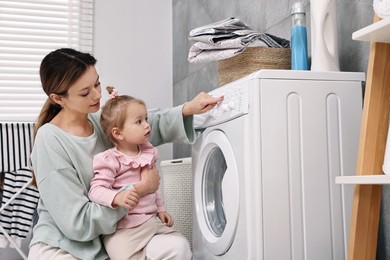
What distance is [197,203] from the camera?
2.20 m

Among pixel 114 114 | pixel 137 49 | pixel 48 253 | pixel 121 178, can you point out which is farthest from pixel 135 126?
Answer: pixel 137 49

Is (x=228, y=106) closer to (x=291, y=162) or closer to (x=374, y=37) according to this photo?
(x=291, y=162)

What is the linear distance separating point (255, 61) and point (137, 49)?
2.01 metres

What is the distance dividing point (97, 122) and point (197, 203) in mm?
551

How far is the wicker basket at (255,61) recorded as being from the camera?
6.53ft

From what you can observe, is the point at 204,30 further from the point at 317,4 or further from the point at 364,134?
the point at 364,134

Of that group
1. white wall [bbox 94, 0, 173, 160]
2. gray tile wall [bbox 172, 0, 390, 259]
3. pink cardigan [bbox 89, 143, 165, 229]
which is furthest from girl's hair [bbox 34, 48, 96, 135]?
white wall [bbox 94, 0, 173, 160]

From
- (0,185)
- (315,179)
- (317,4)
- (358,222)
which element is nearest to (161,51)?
(0,185)

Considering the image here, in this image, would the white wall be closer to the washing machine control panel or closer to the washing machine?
the washing machine control panel

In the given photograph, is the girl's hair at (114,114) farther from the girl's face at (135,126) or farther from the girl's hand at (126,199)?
the girl's hand at (126,199)

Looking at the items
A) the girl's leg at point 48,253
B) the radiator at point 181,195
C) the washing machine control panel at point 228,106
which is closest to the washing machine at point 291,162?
the washing machine control panel at point 228,106

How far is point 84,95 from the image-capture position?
79.1 inches

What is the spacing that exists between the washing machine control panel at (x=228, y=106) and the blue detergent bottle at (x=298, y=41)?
27 cm

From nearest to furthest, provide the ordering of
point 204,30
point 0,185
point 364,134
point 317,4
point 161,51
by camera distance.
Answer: point 364,134 < point 317,4 < point 204,30 < point 0,185 < point 161,51
